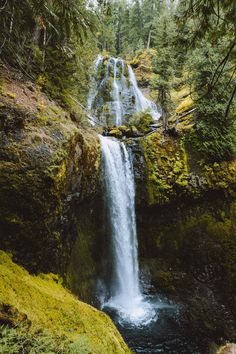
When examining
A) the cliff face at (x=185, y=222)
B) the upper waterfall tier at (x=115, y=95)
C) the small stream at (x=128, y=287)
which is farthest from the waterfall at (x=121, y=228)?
the upper waterfall tier at (x=115, y=95)

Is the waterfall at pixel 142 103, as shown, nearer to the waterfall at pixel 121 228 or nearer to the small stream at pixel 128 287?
the small stream at pixel 128 287

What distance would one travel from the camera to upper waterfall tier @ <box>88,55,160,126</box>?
69.7 feet

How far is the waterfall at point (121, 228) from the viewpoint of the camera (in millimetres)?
8653

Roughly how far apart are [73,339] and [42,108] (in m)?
4.92

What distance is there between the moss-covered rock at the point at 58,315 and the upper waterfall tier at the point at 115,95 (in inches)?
701

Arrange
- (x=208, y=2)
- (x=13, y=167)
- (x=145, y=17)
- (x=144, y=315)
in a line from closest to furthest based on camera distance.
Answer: (x=208, y=2), (x=13, y=167), (x=144, y=315), (x=145, y=17)

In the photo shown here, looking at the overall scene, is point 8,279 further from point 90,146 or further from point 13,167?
point 90,146

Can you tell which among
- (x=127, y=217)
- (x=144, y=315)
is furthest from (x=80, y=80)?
(x=144, y=315)

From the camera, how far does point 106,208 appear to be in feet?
29.2

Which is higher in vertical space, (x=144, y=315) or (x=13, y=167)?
(x=13, y=167)

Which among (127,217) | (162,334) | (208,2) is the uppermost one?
(208,2)

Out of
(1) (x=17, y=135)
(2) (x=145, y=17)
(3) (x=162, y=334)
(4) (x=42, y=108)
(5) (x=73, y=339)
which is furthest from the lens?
(2) (x=145, y=17)

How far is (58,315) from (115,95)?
2129cm

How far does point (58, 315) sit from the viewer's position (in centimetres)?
327
